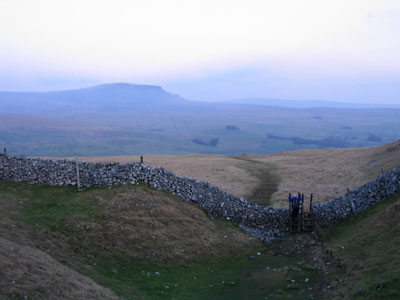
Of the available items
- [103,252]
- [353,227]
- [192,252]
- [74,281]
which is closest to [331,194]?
[353,227]

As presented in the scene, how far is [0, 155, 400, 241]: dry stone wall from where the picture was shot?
71.8ft

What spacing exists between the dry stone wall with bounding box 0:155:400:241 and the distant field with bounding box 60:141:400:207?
4413 mm

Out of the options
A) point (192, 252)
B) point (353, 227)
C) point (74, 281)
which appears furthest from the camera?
point (353, 227)

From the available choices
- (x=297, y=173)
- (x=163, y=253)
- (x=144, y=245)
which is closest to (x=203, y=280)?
(x=163, y=253)

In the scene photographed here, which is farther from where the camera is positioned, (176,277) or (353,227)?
(353,227)

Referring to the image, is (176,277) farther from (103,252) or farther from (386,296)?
(386,296)

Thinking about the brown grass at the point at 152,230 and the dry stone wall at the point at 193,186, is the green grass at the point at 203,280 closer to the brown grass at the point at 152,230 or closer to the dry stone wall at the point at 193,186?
the brown grass at the point at 152,230

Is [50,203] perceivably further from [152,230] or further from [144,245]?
[144,245]

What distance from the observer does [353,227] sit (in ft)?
64.4

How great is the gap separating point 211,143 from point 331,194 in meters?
164

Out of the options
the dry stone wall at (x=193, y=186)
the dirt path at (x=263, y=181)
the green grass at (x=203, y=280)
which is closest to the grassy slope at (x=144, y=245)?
the green grass at (x=203, y=280)

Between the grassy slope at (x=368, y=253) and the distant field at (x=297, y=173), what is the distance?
7.57m

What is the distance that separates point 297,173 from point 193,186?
20.6m

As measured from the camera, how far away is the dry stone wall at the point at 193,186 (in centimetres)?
2188
